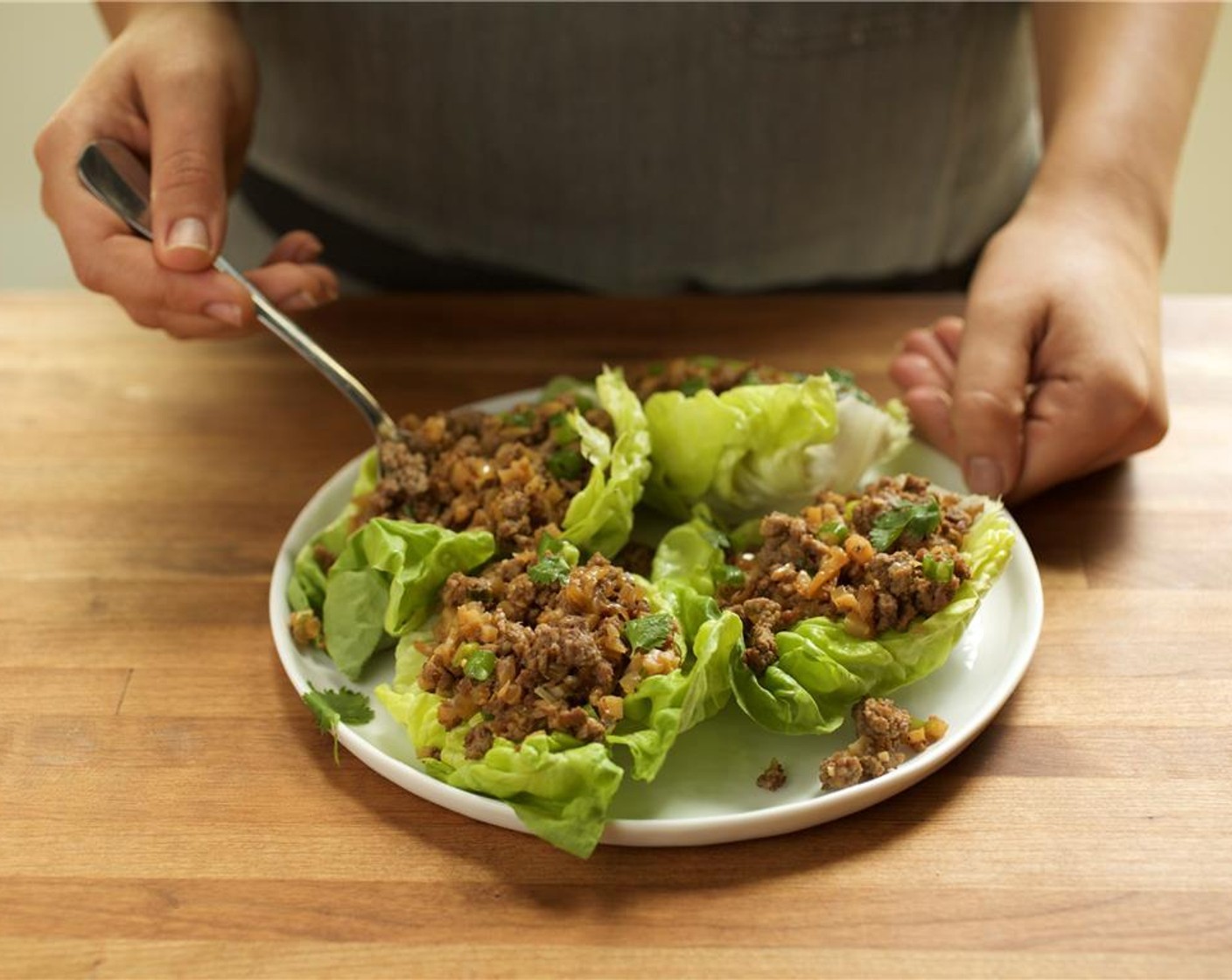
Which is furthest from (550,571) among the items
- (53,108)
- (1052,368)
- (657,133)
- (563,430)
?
(53,108)

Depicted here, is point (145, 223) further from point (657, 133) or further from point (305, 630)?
point (657, 133)

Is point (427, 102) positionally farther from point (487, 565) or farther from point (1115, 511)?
point (1115, 511)

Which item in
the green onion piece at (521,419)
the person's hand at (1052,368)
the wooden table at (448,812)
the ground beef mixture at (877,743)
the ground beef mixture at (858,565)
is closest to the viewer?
Result: the wooden table at (448,812)

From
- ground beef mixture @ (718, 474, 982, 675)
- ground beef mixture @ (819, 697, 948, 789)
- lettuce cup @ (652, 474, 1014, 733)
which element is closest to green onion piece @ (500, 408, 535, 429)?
lettuce cup @ (652, 474, 1014, 733)

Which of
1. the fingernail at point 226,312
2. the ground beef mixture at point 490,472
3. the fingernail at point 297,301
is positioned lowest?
the ground beef mixture at point 490,472

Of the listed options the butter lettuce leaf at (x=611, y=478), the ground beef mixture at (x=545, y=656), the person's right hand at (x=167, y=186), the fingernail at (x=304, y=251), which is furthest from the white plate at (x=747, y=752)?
the fingernail at (x=304, y=251)

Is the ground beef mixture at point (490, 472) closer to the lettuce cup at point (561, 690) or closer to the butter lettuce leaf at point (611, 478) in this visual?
the butter lettuce leaf at point (611, 478)

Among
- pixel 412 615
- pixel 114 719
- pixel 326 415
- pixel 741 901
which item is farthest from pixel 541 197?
pixel 741 901
